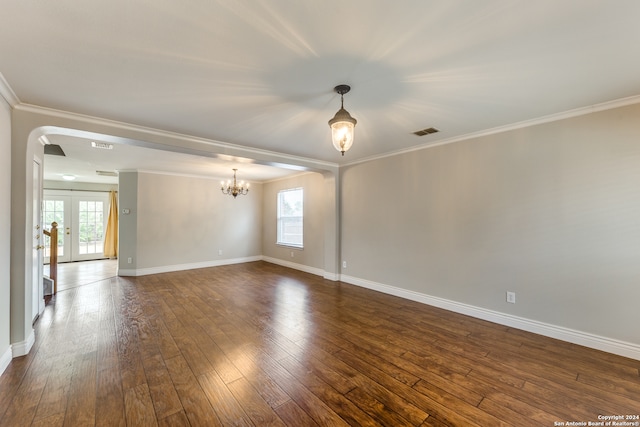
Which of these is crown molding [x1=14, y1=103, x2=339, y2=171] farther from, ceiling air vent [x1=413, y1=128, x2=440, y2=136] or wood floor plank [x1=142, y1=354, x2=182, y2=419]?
wood floor plank [x1=142, y1=354, x2=182, y2=419]

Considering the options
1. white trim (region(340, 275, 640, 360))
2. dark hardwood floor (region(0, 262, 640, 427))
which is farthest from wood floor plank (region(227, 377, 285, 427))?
white trim (region(340, 275, 640, 360))

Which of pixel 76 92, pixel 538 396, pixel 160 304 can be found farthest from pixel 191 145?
pixel 538 396

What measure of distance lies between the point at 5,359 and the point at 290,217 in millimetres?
5370

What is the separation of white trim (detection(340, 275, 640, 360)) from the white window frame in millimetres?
2968

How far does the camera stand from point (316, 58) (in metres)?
1.87

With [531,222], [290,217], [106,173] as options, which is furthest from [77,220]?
[531,222]

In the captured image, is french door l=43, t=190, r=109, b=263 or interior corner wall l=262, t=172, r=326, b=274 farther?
french door l=43, t=190, r=109, b=263

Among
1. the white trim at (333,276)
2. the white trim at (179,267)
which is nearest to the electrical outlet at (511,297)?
the white trim at (333,276)

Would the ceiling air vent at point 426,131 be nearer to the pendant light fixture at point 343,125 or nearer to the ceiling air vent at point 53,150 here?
the pendant light fixture at point 343,125

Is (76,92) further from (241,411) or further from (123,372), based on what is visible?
(241,411)

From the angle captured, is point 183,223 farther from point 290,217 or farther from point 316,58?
point 316,58

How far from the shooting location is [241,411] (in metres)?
1.79

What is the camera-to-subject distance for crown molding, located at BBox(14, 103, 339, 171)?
2658mm

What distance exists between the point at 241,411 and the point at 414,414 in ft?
3.90
